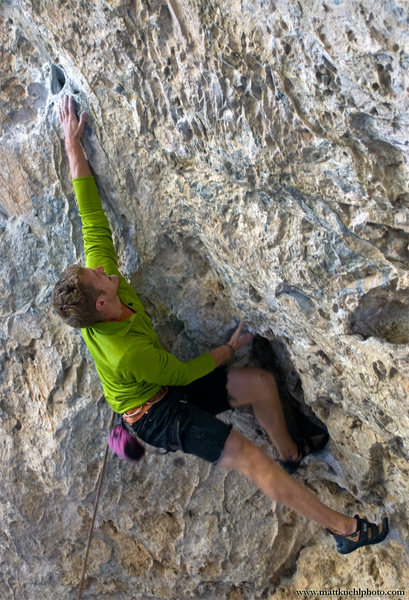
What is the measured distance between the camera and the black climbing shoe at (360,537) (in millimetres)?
2221

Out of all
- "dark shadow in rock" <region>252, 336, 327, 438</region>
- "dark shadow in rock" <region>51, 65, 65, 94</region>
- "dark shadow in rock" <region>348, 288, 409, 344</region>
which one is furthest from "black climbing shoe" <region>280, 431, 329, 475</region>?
"dark shadow in rock" <region>51, 65, 65, 94</region>

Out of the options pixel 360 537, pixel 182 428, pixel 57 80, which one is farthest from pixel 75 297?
pixel 360 537

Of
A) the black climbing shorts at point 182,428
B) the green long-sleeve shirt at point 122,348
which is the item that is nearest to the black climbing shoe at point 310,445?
the black climbing shorts at point 182,428

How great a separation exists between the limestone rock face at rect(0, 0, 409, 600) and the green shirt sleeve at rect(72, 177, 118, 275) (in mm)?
87

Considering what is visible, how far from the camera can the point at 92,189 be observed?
88.4 inches

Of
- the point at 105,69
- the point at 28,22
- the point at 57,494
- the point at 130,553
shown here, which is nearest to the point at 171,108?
the point at 105,69

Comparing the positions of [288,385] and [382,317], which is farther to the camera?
[288,385]

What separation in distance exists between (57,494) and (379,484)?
155 centimetres

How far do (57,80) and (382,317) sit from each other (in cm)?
163

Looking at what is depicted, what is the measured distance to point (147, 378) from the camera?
2.11 m

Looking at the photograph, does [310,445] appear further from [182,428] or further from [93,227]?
[93,227]

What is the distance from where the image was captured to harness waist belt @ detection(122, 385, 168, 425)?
2248mm

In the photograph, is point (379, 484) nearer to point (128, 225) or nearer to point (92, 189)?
point (128, 225)

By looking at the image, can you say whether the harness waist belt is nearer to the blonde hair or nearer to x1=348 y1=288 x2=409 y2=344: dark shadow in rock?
the blonde hair
